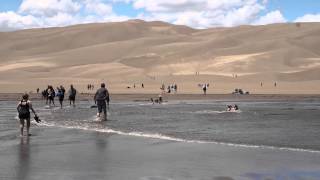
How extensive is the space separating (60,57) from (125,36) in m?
49.8

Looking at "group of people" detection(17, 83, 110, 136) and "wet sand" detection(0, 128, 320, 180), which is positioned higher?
"group of people" detection(17, 83, 110, 136)

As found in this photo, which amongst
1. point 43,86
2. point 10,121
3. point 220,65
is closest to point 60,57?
point 220,65

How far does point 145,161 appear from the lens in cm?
1339

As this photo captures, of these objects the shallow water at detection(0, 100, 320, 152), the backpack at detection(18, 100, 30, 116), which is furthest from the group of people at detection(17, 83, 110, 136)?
the shallow water at detection(0, 100, 320, 152)

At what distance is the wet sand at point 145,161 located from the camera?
11.6 metres

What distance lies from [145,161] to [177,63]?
97.2m

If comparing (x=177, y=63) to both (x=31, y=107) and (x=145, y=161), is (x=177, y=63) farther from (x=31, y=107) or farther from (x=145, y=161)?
(x=145, y=161)

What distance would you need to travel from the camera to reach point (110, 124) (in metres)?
23.4

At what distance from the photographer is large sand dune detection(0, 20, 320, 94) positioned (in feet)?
245

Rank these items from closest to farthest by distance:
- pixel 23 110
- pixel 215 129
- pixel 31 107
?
pixel 23 110
pixel 31 107
pixel 215 129

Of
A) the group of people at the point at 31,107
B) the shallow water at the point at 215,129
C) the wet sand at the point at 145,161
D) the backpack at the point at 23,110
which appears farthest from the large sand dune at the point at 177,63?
the wet sand at the point at 145,161

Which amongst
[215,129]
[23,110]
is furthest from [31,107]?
[215,129]

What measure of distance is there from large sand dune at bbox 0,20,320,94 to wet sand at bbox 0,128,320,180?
151 feet

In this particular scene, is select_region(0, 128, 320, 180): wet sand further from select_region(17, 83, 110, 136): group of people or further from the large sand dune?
the large sand dune
